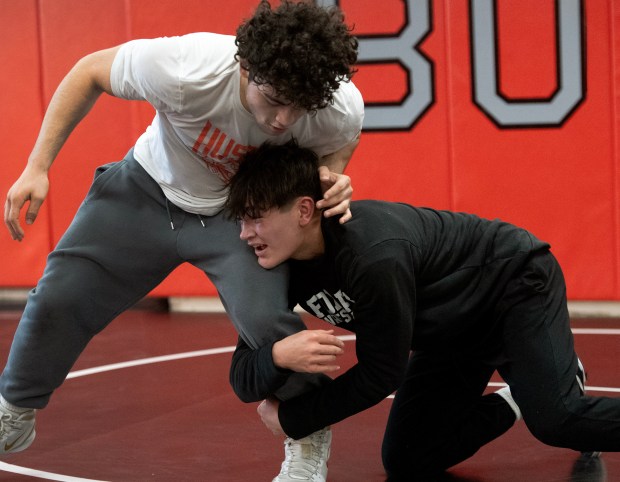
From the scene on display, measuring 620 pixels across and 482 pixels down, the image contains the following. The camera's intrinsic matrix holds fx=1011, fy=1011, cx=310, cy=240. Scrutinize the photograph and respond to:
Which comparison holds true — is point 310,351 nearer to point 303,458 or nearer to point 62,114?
point 303,458

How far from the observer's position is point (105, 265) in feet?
9.84

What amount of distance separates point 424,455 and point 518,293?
59cm

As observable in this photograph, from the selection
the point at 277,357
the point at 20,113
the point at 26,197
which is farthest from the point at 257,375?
the point at 20,113

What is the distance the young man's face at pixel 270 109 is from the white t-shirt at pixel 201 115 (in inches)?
5.0

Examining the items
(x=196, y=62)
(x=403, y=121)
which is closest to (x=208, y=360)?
(x=403, y=121)

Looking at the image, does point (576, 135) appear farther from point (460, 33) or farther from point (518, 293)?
point (518, 293)

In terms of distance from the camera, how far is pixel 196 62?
2762 millimetres

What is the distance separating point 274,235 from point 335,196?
0.20m

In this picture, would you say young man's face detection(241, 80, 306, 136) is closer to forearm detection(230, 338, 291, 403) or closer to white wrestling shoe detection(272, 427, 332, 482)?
forearm detection(230, 338, 291, 403)

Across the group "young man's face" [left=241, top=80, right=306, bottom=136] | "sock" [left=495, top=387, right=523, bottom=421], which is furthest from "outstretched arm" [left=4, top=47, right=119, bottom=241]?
"sock" [left=495, top=387, right=523, bottom=421]

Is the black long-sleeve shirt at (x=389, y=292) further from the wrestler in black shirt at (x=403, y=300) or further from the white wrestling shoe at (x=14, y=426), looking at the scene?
the white wrestling shoe at (x=14, y=426)

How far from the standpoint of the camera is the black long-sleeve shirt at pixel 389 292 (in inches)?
99.3

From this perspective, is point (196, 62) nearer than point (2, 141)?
Yes

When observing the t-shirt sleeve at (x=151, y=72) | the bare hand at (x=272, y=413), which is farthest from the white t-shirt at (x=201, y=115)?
the bare hand at (x=272, y=413)
